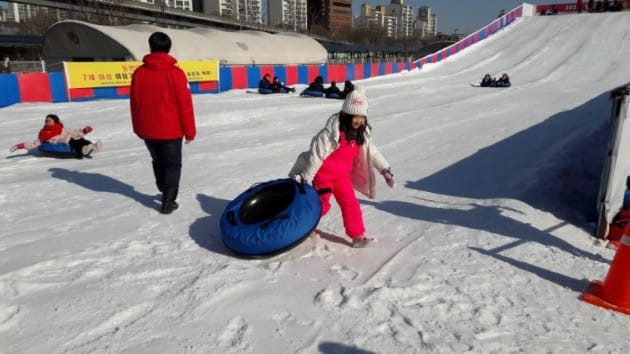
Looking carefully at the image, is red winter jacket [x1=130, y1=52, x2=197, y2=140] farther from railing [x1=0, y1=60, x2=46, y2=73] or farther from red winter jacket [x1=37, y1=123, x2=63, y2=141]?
railing [x1=0, y1=60, x2=46, y2=73]

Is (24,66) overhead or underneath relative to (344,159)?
overhead

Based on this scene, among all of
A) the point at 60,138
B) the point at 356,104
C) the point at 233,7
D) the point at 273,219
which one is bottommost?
the point at 273,219

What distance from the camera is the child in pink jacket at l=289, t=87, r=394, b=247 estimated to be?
3766 mm

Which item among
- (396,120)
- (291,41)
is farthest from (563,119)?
(291,41)

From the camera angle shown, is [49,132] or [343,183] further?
[49,132]

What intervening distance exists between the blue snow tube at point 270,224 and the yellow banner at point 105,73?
12248 mm

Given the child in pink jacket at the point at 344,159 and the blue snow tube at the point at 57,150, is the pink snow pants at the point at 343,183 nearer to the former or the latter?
the child in pink jacket at the point at 344,159

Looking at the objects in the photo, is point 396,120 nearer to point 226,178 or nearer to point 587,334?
point 226,178

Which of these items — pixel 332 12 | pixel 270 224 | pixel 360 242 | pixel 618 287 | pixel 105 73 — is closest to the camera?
pixel 618 287

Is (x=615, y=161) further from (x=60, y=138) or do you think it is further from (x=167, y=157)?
(x=60, y=138)

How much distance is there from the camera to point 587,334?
265 cm

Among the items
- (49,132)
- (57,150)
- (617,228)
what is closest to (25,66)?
(49,132)

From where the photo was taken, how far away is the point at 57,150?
7012 mm

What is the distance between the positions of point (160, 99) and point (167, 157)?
549mm
